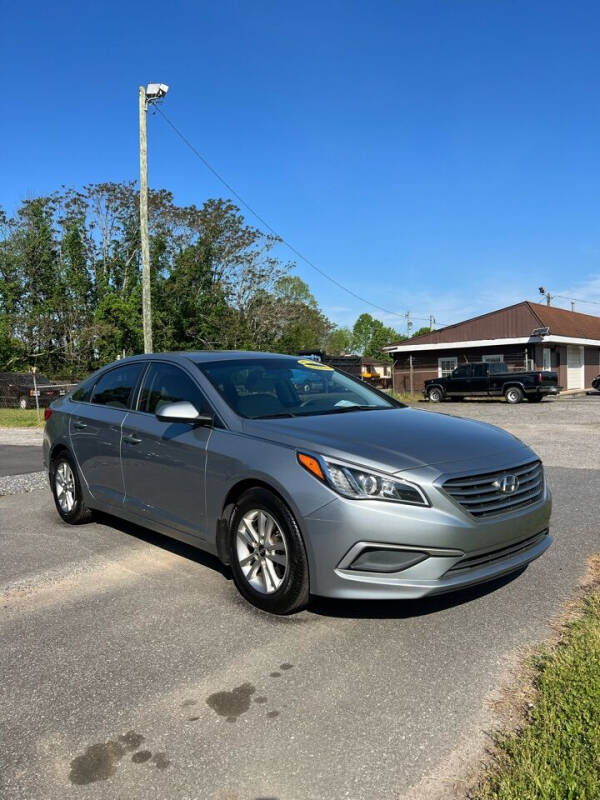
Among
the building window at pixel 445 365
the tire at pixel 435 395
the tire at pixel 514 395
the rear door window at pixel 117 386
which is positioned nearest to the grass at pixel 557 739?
the rear door window at pixel 117 386

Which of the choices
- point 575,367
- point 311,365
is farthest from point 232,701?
point 575,367

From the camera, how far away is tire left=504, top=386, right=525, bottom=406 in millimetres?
25406

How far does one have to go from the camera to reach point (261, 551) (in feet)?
12.1

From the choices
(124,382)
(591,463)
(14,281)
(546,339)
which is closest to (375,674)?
(124,382)

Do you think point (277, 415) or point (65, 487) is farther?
point (65, 487)

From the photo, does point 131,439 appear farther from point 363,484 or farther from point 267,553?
point 363,484

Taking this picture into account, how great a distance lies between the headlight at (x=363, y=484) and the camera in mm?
3234

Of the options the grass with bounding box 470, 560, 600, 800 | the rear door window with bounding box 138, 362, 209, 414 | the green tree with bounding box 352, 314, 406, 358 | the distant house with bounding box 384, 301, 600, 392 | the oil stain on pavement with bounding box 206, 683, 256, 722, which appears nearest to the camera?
the grass with bounding box 470, 560, 600, 800

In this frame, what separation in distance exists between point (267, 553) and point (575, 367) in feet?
121

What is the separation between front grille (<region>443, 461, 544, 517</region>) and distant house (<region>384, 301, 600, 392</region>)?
2706 centimetres

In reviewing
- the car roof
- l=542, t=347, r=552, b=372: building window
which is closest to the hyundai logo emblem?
the car roof

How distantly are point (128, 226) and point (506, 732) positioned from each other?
43.8 metres

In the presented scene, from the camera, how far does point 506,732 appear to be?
2.48 m

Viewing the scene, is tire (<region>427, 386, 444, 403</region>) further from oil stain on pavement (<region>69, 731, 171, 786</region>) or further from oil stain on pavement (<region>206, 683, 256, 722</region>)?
oil stain on pavement (<region>69, 731, 171, 786</region>)
